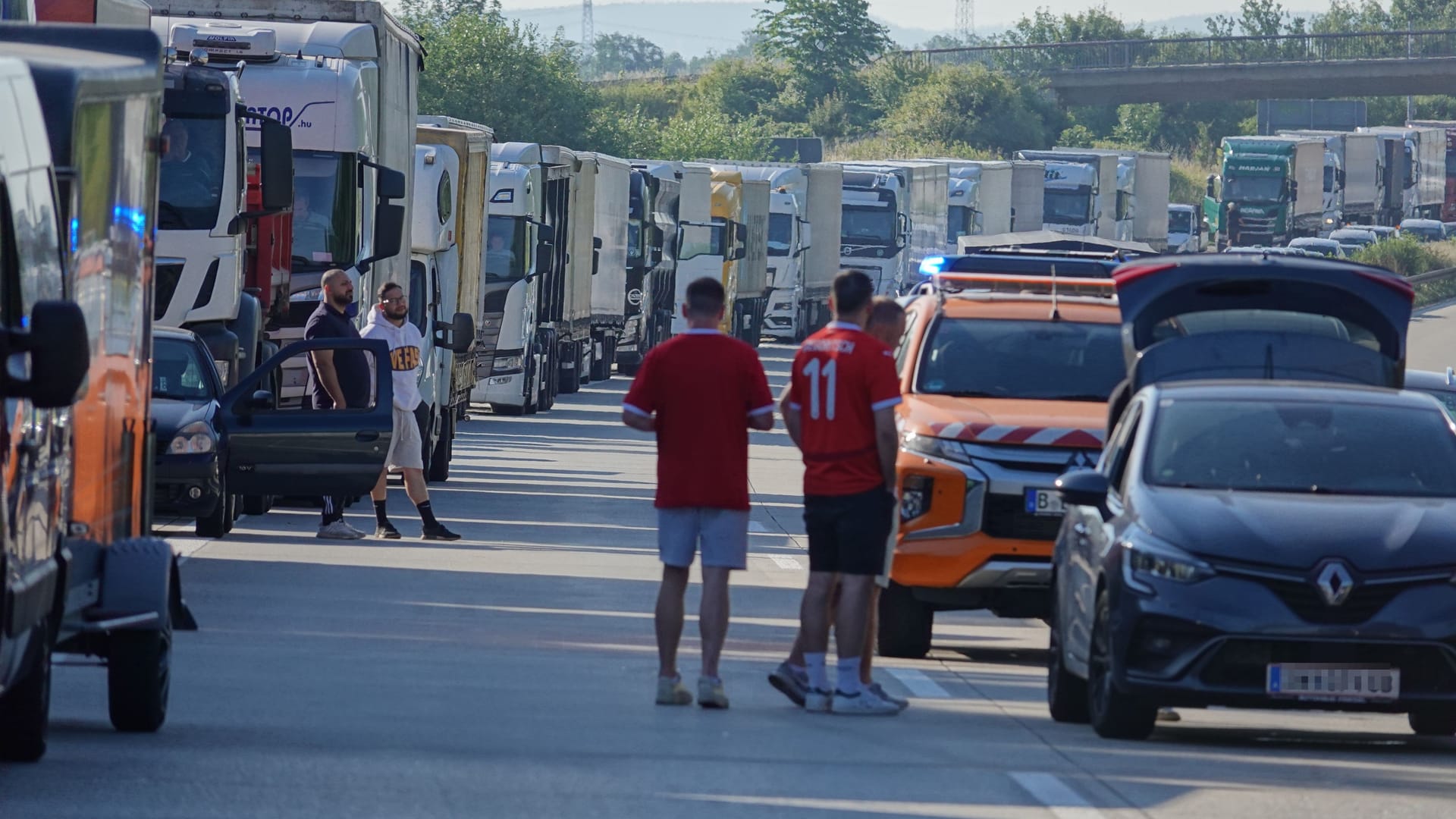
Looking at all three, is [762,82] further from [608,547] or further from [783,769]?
[783,769]

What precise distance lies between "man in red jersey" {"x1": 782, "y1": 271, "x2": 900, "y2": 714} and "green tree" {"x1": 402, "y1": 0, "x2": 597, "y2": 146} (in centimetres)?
6948

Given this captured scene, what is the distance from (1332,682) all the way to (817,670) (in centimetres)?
213

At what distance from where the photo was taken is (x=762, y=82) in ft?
475

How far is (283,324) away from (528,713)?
13.9m

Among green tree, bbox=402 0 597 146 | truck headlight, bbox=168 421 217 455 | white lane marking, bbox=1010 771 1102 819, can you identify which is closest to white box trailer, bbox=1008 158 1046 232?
green tree, bbox=402 0 597 146

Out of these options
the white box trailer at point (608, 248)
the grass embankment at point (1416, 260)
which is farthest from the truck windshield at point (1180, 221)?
the white box trailer at point (608, 248)

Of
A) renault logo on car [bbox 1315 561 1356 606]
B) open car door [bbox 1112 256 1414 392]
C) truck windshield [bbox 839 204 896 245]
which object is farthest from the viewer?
truck windshield [bbox 839 204 896 245]

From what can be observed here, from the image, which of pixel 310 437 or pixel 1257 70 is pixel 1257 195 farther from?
pixel 310 437

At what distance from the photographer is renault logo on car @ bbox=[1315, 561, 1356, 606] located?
9.79 m

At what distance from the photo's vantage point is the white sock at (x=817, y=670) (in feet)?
36.1

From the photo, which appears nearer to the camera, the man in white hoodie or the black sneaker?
the man in white hoodie

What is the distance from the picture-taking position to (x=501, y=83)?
82438 millimetres

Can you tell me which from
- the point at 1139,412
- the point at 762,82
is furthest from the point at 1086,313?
the point at 762,82

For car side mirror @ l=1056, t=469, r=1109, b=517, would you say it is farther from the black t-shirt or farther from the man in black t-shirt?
the black t-shirt
